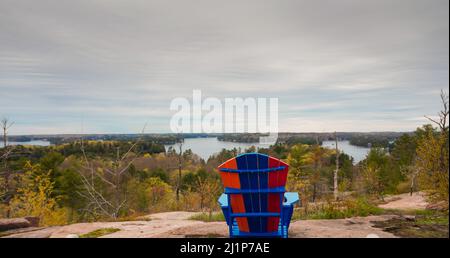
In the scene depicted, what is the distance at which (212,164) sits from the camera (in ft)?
107

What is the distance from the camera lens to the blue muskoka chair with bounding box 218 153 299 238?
3049mm

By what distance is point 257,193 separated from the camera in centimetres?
311

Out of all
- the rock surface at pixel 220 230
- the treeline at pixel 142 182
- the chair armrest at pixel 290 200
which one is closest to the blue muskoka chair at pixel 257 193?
the chair armrest at pixel 290 200

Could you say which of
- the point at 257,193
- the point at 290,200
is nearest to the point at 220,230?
the point at 290,200

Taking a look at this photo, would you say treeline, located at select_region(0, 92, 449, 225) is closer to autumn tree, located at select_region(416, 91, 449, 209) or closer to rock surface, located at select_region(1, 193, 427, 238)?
rock surface, located at select_region(1, 193, 427, 238)

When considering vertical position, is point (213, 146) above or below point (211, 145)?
below

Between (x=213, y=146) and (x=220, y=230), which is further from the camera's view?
(x=213, y=146)

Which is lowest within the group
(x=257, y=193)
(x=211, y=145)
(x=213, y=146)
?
(x=213, y=146)

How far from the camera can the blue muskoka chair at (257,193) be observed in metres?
3.05

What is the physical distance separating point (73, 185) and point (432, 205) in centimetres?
2143

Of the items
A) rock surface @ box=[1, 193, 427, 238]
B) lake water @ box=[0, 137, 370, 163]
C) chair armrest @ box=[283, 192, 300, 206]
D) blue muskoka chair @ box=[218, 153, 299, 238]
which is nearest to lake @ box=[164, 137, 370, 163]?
lake water @ box=[0, 137, 370, 163]

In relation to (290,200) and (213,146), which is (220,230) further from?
(213,146)

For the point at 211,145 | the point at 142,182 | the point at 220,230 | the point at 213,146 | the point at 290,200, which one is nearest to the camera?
the point at 290,200
